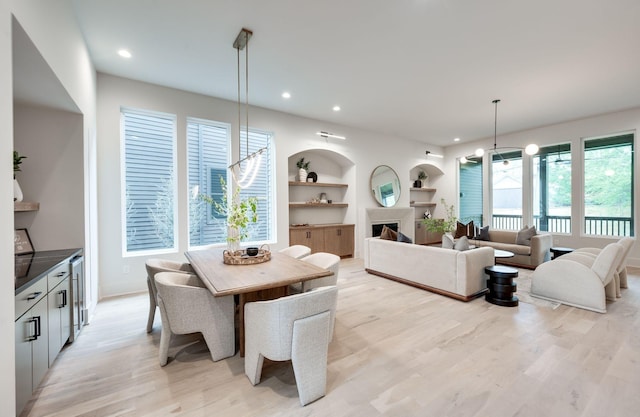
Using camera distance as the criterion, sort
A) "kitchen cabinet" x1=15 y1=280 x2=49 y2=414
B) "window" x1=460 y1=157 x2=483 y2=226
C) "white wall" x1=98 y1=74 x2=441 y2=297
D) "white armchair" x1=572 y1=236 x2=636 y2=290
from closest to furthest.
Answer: "kitchen cabinet" x1=15 y1=280 x2=49 y2=414, "white armchair" x1=572 y1=236 x2=636 y2=290, "white wall" x1=98 y1=74 x2=441 y2=297, "window" x1=460 y1=157 x2=483 y2=226

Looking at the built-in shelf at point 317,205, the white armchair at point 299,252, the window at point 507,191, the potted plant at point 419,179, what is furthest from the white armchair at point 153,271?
the window at point 507,191

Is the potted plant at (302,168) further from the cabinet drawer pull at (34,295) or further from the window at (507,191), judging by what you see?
the window at (507,191)

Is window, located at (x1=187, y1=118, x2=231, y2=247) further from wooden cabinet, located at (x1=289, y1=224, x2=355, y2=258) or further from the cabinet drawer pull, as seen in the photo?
the cabinet drawer pull

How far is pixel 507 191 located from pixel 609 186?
189cm

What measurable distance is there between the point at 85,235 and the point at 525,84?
6.22 m

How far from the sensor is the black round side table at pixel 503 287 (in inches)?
134

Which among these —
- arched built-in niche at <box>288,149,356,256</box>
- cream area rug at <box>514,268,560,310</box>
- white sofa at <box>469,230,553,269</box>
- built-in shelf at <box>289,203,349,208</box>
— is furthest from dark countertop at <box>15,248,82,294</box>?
white sofa at <box>469,230,553,269</box>

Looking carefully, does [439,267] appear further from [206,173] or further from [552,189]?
[552,189]

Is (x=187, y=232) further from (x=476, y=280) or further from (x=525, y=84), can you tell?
(x=525, y=84)

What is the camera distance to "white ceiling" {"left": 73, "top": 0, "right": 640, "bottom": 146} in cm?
257

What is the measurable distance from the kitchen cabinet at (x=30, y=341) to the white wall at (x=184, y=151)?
7.03 feet

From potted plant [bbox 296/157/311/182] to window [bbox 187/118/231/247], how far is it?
5.55ft

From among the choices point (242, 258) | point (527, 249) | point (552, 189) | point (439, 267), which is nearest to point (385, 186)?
point (527, 249)

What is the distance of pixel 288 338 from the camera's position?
1.74 meters
